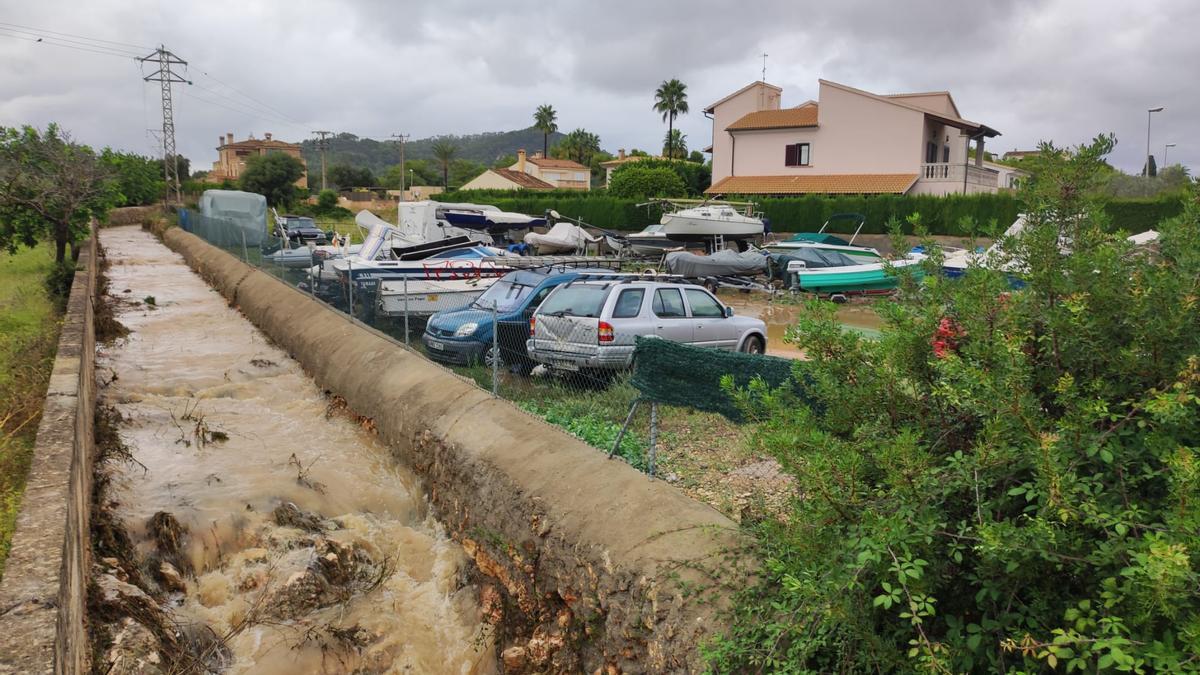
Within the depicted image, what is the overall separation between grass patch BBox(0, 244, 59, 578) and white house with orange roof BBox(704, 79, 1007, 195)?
3616 cm

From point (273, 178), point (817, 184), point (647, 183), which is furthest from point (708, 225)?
point (273, 178)

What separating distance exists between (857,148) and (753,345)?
36108mm

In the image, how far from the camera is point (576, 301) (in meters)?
11.6

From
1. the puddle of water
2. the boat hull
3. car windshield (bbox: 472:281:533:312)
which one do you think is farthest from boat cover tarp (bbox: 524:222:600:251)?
car windshield (bbox: 472:281:533:312)

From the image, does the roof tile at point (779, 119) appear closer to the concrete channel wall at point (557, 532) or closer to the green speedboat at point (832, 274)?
the green speedboat at point (832, 274)

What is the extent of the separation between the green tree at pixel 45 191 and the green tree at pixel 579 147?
289ft

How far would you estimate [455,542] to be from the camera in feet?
27.6

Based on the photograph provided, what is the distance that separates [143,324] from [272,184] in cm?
5753

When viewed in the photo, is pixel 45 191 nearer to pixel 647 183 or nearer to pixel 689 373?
pixel 689 373

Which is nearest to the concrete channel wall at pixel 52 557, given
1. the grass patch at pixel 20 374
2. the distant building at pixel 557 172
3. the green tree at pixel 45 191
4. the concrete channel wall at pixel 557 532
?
the grass patch at pixel 20 374

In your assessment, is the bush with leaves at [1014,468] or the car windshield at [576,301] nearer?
the bush with leaves at [1014,468]

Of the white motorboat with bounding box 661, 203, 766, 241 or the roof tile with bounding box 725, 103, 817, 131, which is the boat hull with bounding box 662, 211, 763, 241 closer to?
the white motorboat with bounding box 661, 203, 766, 241

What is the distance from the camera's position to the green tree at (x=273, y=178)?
72875mm

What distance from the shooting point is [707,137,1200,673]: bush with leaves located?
3.07 m
